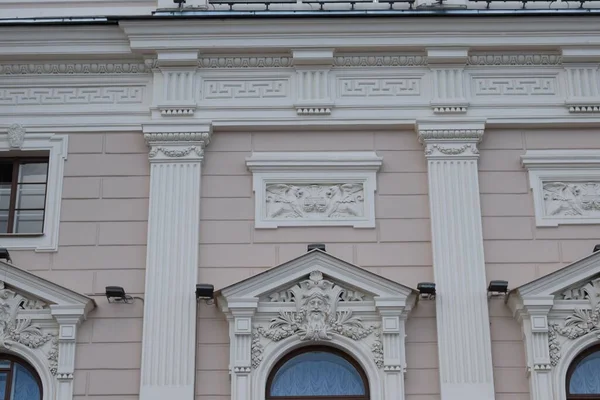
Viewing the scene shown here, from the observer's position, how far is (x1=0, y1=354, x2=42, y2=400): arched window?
14539mm

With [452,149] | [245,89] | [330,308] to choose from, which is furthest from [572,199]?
[245,89]

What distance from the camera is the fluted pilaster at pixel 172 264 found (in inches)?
Answer: 567

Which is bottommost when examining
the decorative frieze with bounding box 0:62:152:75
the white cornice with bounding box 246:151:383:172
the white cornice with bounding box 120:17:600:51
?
the white cornice with bounding box 246:151:383:172

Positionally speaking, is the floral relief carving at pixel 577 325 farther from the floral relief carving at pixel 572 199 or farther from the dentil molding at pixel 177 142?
the dentil molding at pixel 177 142

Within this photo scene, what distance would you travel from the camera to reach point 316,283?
14727 mm

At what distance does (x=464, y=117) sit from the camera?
52.0 ft

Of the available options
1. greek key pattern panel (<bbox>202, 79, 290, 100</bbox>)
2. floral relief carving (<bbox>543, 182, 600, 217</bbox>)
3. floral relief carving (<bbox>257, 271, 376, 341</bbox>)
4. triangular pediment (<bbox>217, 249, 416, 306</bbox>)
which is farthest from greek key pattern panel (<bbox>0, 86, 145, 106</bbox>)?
floral relief carving (<bbox>543, 182, 600, 217</bbox>)

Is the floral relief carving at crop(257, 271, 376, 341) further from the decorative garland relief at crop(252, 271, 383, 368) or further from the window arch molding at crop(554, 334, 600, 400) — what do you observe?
the window arch molding at crop(554, 334, 600, 400)

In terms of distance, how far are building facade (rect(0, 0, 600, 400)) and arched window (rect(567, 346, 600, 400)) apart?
0.02 metres

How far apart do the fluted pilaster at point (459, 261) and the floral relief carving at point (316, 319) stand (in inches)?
39.5

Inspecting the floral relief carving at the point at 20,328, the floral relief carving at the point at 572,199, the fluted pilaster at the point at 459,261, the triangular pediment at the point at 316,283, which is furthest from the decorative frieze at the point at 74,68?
the floral relief carving at the point at 572,199

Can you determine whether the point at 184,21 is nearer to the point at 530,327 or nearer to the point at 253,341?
the point at 253,341

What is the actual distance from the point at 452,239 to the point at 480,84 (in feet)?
7.66

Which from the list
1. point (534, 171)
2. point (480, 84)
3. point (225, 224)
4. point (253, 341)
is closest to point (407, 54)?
point (480, 84)
